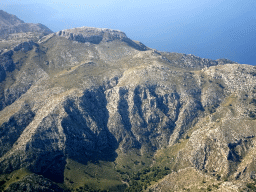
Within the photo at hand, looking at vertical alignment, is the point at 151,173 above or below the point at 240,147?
below

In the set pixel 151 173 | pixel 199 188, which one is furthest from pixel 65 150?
pixel 199 188

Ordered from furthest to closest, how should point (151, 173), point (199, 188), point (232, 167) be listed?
point (151, 173) → point (232, 167) → point (199, 188)

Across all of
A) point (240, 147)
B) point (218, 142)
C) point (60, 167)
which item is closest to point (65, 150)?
point (60, 167)

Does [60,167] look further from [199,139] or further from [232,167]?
[232,167]

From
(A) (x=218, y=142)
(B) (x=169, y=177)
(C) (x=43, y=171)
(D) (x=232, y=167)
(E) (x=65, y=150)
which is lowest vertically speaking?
(C) (x=43, y=171)

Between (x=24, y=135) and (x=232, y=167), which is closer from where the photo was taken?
(x=232, y=167)

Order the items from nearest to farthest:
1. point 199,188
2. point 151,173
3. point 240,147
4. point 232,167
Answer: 1. point 199,188
2. point 232,167
3. point 240,147
4. point 151,173

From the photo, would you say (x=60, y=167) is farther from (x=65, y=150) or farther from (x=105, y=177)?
(x=105, y=177)

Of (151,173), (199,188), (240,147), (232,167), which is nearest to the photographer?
(199,188)

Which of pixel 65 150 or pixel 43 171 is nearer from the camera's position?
pixel 43 171
